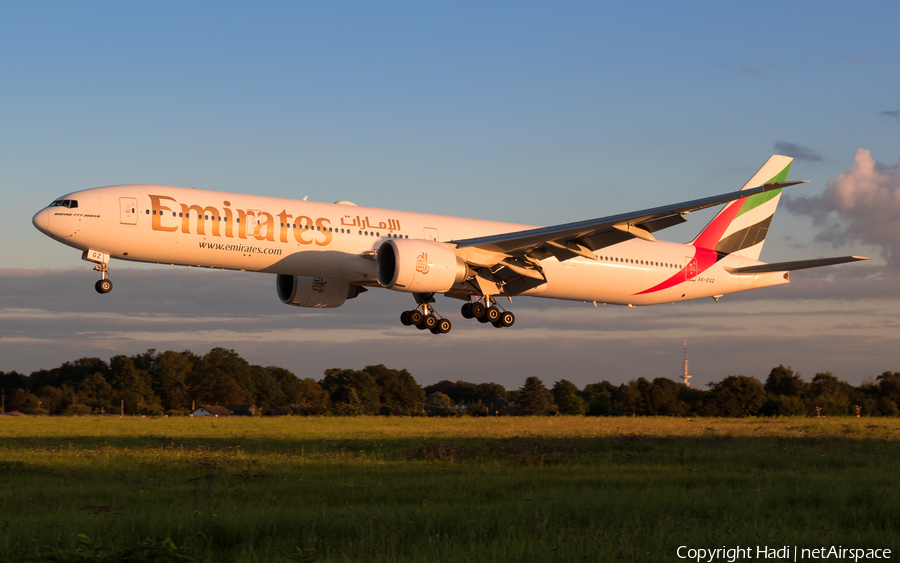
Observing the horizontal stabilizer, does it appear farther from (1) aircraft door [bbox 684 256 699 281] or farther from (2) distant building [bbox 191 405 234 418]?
(2) distant building [bbox 191 405 234 418]

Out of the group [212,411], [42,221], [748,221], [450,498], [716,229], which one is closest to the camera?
[450,498]

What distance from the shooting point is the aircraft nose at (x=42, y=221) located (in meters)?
24.1

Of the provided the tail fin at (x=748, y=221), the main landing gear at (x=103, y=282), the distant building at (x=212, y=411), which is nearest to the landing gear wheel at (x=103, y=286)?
the main landing gear at (x=103, y=282)

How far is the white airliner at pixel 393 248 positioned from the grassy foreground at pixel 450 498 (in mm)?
6011

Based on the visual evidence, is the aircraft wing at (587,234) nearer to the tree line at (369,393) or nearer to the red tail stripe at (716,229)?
the red tail stripe at (716,229)

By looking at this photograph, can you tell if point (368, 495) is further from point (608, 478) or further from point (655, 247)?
point (655, 247)

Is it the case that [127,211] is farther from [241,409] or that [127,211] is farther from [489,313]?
[241,409]

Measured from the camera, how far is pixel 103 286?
24.9 metres

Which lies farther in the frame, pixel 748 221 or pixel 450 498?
pixel 748 221

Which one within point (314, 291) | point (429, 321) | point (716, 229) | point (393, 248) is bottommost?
point (429, 321)

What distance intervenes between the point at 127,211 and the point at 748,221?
2776 cm

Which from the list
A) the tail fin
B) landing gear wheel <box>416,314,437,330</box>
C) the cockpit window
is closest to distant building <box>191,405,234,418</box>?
landing gear wheel <box>416,314,437,330</box>

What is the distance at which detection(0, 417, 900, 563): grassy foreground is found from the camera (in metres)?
9.70

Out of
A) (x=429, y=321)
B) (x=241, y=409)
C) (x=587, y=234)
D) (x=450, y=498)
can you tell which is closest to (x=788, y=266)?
(x=587, y=234)
